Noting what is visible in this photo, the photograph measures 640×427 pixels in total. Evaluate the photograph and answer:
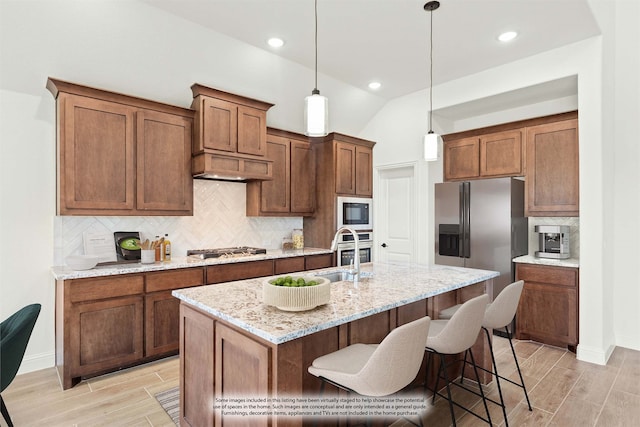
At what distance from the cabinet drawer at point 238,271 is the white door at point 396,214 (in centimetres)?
201

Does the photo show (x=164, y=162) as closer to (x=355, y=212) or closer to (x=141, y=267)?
(x=141, y=267)

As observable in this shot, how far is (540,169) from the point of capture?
385cm

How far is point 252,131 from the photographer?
3916 mm

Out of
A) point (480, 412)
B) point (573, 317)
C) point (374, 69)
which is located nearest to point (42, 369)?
point (480, 412)

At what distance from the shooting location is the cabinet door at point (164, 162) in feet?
10.8

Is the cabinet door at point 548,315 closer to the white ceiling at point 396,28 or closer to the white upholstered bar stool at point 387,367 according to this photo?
the white ceiling at point 396,28

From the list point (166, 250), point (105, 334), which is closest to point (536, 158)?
point (166, 250)

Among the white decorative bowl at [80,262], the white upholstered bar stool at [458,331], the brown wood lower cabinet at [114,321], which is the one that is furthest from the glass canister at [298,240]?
the white upholstered bar stool at [458,331]

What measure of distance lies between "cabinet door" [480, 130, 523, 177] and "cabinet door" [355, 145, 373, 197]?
159 centimetres

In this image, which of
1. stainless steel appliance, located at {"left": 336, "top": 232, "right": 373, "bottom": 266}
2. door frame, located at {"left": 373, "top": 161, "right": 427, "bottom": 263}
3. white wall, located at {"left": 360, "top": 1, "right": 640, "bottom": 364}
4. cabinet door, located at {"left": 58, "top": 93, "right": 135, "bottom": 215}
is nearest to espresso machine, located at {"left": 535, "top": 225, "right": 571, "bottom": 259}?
white wall, located at {"left": 360, "top": 1, "right": 640, "bottom": 364}

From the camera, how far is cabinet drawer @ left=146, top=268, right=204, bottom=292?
10.2 ft

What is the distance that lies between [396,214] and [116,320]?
3.84 metres

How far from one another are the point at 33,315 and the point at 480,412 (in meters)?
2.89

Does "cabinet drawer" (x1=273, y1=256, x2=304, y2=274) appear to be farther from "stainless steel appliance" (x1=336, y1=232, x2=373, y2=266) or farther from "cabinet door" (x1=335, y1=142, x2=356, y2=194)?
"cabinet door" (x1=335, y1=142, x2=356, y2=194)
